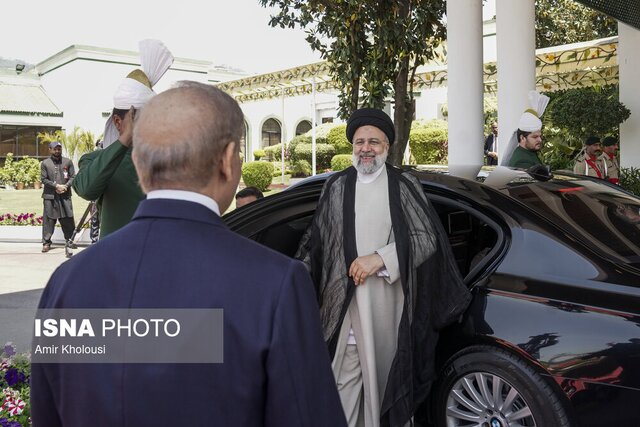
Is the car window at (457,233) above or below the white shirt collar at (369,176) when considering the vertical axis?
below

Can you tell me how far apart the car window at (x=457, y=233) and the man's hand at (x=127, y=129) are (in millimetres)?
1179

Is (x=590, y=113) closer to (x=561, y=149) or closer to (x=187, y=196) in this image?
(x=561, y=149)

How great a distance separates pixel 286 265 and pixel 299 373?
0.20 metres

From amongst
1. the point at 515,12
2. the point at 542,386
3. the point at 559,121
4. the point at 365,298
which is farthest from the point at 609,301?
the point at 559,121

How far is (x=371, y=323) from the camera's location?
352 centimetres

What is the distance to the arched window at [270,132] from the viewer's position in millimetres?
42938

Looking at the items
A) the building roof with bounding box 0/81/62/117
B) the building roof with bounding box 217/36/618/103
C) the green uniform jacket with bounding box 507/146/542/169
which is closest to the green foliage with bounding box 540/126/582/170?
the building roof with bounding box 217/36/618/103

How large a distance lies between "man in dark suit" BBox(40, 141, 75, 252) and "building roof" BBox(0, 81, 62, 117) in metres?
26.1

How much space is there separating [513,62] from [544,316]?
7.83 m

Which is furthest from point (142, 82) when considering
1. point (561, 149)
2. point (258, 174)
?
point (258, 174)

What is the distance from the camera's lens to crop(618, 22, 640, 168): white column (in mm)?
12727

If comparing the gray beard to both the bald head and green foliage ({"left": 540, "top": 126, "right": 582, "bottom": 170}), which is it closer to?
the bald head

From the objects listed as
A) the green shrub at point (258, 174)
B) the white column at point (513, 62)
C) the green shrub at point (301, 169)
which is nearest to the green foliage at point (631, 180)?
the white column at point (513, 62)

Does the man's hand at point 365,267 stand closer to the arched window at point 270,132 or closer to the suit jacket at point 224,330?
the suit jacket at point 224,330
